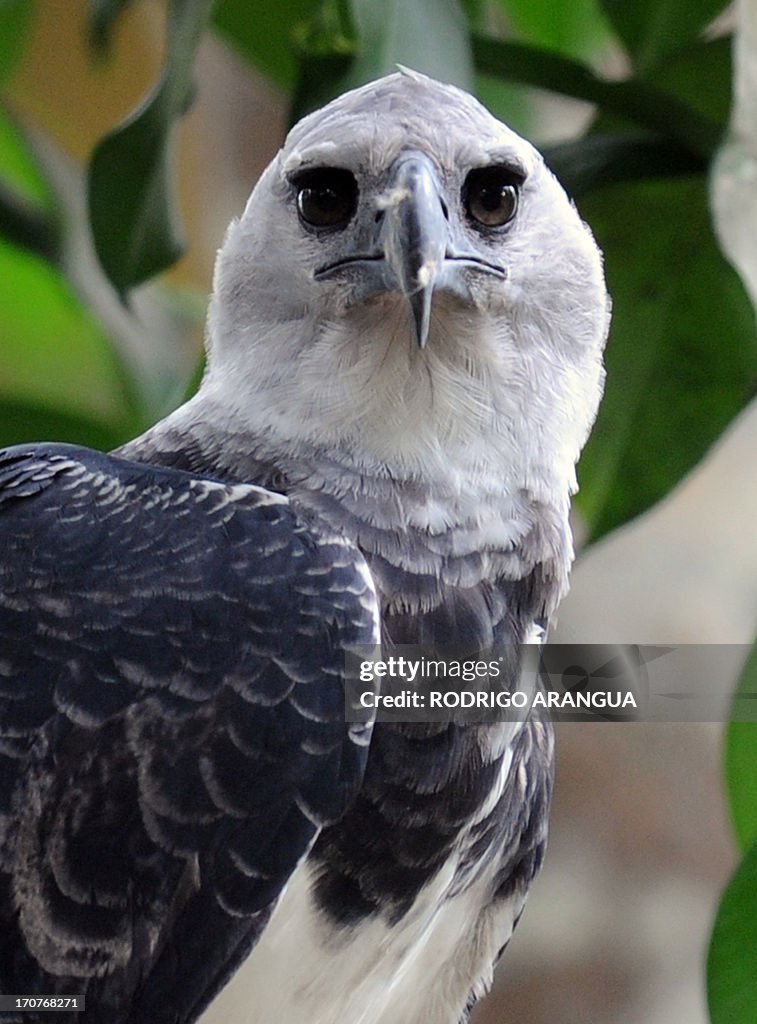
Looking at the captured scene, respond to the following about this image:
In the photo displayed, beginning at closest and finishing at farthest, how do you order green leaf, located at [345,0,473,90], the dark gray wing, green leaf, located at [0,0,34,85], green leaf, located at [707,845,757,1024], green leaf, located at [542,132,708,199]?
the dark gray wing < green leaf, located at [707,845,757,1024] < green leaf, located at [345,0,473,90] < green leaf, located at [542,132,708,199] < green leaf, located at [0,0,34,85]

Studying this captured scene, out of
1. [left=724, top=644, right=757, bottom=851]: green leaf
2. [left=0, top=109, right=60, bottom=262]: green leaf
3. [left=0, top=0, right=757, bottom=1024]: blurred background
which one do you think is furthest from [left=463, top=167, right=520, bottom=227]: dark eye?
[left=0, top=109, right=60, bottom=262]: green leaf

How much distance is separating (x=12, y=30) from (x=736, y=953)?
0.97 m

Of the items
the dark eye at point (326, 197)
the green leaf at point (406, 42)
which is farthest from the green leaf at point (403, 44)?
the dark eye at point (326, 197)

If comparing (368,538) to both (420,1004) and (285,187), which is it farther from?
(420,1004)

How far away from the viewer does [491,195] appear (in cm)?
76

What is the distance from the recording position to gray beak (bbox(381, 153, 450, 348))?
0.68 metres

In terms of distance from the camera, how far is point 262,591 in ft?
2.22

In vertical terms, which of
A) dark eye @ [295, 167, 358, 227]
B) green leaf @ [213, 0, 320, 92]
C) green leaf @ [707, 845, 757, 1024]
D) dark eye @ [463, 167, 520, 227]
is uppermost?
dark eye @ [295, 167, 358, 227]

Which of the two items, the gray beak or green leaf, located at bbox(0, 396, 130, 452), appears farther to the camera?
green leaf, located at bbox(0, 396, 130, 452)

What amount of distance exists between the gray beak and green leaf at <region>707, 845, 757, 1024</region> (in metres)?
0.37

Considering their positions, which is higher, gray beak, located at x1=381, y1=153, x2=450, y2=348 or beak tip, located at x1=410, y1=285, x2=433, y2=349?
gray beak, located at x1=381, y1=153, x2=450, y2=348

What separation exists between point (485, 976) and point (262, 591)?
0.32 m

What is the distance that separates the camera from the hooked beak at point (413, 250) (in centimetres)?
68

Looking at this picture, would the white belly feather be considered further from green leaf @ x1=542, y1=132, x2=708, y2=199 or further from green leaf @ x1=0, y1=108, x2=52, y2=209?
green leaf @ x1=0, y1=108, x2=52, y2=209
